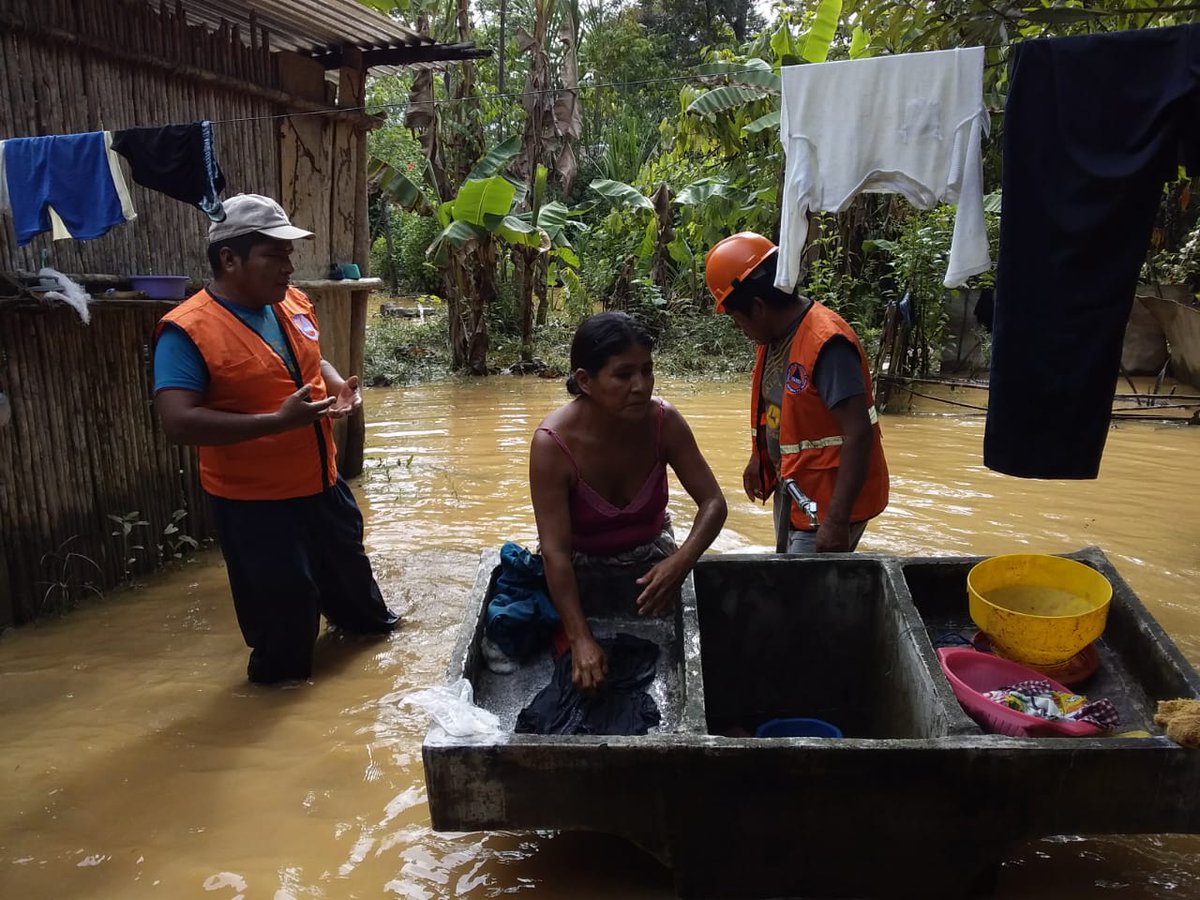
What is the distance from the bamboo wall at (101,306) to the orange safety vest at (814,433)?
335 cm

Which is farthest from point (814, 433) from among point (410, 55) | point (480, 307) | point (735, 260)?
point (480, 307)

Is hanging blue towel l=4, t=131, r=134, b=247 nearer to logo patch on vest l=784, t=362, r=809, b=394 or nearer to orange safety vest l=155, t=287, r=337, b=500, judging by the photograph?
orange safety vest l=155, t=287, r=337, b=500

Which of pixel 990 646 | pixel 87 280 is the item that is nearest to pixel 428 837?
pixel 990 646

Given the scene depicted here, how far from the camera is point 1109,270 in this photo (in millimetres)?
2785

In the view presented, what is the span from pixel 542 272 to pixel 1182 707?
11.7m

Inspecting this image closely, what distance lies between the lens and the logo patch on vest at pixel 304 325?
3.71 metres

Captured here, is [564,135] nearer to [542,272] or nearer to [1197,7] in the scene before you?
[542,272]

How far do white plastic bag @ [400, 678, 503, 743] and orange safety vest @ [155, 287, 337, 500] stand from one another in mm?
1568

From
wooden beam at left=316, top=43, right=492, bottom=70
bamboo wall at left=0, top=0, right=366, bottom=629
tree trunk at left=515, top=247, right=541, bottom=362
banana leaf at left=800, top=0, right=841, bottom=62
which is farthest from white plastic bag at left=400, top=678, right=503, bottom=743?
tree trunk at left=515, top=247, right=541, bottom=362

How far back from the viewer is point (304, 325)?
12.3 feet

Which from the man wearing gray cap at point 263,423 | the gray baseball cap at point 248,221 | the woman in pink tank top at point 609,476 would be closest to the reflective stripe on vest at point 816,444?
the woman in pink tank top at point 609,476

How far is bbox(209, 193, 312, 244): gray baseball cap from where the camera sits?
10.9 feet

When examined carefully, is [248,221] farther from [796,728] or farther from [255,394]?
[796,728]

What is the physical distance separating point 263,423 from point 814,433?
200 centimetres
